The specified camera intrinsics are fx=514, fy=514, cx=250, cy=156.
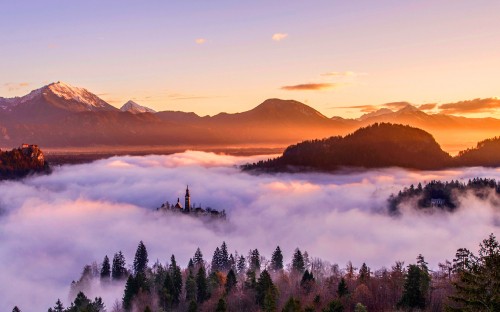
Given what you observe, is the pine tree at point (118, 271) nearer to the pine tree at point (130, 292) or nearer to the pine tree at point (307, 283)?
the pine tree at point (130, 292)

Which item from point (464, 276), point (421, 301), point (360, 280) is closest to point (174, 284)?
point (360, 280)

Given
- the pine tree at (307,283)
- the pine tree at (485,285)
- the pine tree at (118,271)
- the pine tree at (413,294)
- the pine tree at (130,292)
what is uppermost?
the pine tree at (485,285)

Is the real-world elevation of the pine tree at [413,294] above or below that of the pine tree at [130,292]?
above

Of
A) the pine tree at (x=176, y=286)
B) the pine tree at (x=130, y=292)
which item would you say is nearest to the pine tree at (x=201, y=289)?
the pine tree at (x=176, y=286)

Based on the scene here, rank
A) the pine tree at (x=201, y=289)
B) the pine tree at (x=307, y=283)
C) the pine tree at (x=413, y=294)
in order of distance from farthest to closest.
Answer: the pine tree at (x=307, y=283) → the pine tree at (x=201, y=289) → the pine tree at (x=413, y=294)

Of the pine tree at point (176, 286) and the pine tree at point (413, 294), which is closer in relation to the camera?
the pine tree at point (413, 294)

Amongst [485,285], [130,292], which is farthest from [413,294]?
[130,292]

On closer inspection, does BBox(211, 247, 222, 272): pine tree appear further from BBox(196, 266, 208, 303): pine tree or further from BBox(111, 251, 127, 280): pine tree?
BBox(196, 266, 208, 303): pine tree

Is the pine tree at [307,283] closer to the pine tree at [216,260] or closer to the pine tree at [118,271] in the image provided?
the pine tree at [216,260]

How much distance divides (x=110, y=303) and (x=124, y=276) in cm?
2855

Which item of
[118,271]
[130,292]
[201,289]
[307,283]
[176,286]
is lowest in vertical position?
[118,271]

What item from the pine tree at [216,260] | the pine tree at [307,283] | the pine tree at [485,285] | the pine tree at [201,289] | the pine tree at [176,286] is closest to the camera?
the pine tree at [485,285]

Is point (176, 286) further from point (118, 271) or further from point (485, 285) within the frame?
point (485, 285)

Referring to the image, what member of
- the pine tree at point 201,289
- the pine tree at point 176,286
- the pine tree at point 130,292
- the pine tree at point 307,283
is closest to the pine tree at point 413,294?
the pine tree at point 307,283
